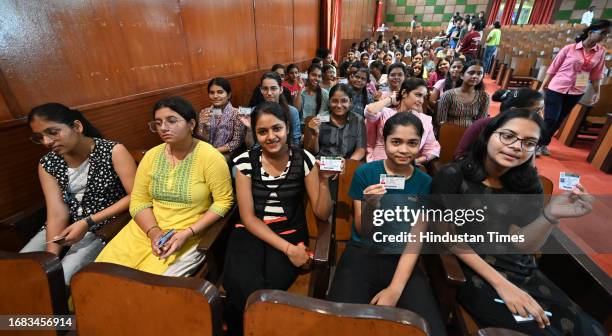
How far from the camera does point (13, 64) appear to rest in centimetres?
144

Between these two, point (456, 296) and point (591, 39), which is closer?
point (456, 296)

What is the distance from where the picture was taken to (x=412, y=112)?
76.0 inches

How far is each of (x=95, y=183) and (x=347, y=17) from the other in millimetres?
9572

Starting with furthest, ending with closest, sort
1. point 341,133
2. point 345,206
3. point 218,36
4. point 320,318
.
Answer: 1. point 218,36
2. point 341,133
3. point 345,206
4. point 320,318

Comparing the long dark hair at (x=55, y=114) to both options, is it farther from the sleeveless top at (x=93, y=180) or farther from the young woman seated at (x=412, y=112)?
the young woman seated at (x=412, y=112)

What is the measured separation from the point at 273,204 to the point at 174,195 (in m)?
0.51

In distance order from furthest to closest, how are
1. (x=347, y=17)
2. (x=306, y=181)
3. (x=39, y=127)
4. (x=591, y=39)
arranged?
(x=347, y=17), (x=591, y=39), (x=306, y=181), (x=39, y=127)

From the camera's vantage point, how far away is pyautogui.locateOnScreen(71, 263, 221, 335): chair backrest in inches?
28.2

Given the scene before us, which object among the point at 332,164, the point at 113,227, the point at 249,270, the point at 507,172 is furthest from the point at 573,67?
the point at 113,227

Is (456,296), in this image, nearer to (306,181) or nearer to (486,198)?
(486,198)

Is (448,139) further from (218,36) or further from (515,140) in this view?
(218,36)

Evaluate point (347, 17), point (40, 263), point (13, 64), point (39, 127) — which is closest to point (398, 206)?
point (40, 263)

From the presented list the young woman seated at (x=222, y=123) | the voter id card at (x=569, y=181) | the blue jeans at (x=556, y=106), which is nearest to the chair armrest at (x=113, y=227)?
the young woman seated at (x=222, y=123)

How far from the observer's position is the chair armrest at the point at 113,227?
134cm
